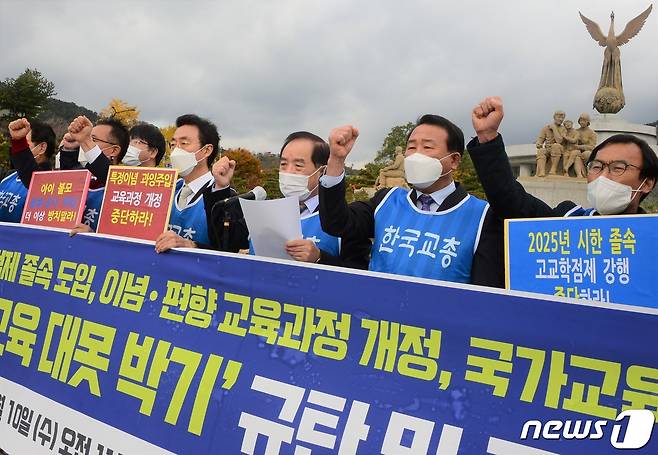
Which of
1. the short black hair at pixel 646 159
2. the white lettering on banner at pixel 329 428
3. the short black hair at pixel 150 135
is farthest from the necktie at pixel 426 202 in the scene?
the short black hair at pixel 150 135

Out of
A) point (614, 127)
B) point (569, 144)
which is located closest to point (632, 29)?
point (614, 127)

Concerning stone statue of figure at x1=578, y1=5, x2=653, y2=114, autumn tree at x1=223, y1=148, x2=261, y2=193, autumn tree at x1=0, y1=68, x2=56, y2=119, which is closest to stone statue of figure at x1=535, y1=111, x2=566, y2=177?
stone statue of figure at x1=578, y1=5, x2=653, y2=114

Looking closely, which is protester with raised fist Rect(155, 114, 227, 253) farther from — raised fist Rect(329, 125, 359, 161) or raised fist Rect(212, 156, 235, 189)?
raised fist Rect(329, 125, 359, 161)

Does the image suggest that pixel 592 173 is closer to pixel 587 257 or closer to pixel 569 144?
pixel 587 257

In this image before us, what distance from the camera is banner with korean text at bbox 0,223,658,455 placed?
1703mm

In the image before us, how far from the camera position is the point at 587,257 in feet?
7.26

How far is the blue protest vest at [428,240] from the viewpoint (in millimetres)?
2570

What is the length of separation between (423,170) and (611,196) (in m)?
0.81

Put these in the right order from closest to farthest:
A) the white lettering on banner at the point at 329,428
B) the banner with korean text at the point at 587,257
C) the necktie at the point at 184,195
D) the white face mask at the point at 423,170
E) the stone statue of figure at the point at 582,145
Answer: the white lettering on banner at the point at 329,428
the banner with korean text at the point at 587,257
the white face mask at the point at 423,170
the necktie at the point at 184,195
the stone statue of figure at the point at 582,145

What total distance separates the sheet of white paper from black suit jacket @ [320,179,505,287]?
0.16 m

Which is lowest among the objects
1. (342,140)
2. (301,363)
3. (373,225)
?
(301,363)

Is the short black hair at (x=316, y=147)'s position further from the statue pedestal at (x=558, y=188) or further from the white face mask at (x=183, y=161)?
the statue pedestal at (x=558, y=188)

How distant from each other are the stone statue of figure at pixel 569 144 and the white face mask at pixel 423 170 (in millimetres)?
18084

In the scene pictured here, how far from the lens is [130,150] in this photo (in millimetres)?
4152
